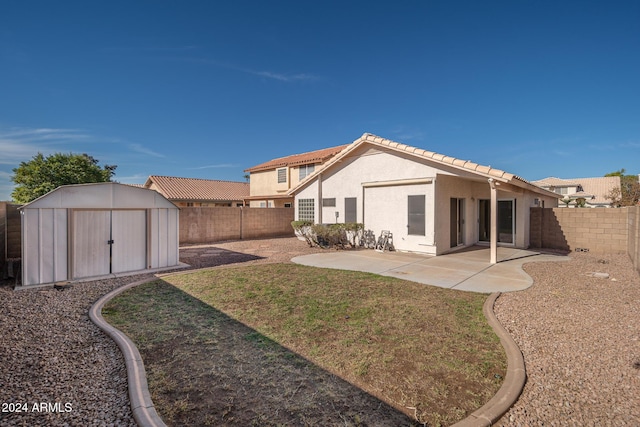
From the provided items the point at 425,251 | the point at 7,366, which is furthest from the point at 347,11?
the point at 7,366

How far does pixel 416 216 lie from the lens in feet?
42.7

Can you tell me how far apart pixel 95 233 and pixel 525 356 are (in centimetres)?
1063

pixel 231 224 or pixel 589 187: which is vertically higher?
pixel 589 187

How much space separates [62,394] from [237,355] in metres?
1.92

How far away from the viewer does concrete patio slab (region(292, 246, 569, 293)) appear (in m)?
8.08

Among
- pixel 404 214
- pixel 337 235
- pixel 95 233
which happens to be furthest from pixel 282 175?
pixel 95 233

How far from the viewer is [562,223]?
567 inches

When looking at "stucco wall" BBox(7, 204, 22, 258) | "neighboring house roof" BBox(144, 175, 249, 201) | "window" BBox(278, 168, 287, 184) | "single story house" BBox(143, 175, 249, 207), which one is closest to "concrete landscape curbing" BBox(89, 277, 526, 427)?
"stucco wall" BBox(7, 204, 22, 258)

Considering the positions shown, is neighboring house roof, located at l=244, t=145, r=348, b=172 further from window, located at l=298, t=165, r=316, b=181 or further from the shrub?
the shrub

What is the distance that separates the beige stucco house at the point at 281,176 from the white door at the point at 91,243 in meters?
15.5

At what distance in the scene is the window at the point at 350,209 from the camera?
604 inches

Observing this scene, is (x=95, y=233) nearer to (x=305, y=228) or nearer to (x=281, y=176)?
(x=305, y=228)

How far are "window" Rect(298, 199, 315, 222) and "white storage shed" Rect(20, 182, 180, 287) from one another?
8712 millimetres

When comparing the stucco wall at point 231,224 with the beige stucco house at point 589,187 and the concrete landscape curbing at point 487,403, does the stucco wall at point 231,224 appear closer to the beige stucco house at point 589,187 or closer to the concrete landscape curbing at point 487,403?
the concrete landscape curbing at point 487,403
